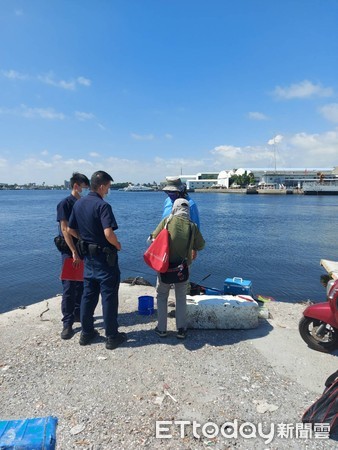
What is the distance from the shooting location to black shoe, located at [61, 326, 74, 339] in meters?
3.93

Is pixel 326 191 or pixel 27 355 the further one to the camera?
pixel 326 191

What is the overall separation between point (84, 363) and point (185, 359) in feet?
3.69

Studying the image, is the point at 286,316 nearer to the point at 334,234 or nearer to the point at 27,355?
the point at 27,355

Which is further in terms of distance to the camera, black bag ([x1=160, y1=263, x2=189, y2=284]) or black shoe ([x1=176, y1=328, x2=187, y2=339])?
black shoe ([x1=176, y1=328, x2=187, y2=339])

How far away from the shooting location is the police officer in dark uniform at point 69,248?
3990 millimetres

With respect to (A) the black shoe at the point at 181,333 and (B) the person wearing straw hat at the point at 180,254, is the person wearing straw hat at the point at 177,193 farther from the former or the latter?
(A) the black shoe at the point at 181,333

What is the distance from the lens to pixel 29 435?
1886 mm

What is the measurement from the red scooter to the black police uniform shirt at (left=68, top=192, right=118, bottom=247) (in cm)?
255

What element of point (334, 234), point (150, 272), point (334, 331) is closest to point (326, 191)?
point (334, 234)

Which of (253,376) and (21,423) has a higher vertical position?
(21,423)

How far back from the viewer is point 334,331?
3621 mm

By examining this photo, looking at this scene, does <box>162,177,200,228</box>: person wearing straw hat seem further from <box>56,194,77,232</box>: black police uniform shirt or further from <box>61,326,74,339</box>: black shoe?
<box>61,326,74,339</box>: black shoe

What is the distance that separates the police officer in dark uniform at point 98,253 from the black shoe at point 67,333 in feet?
0.98

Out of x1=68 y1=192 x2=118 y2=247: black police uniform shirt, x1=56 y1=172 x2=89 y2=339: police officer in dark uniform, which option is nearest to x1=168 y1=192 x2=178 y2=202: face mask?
x1=68 y1=192 x2=118 y2=247: black police uniform shirt
